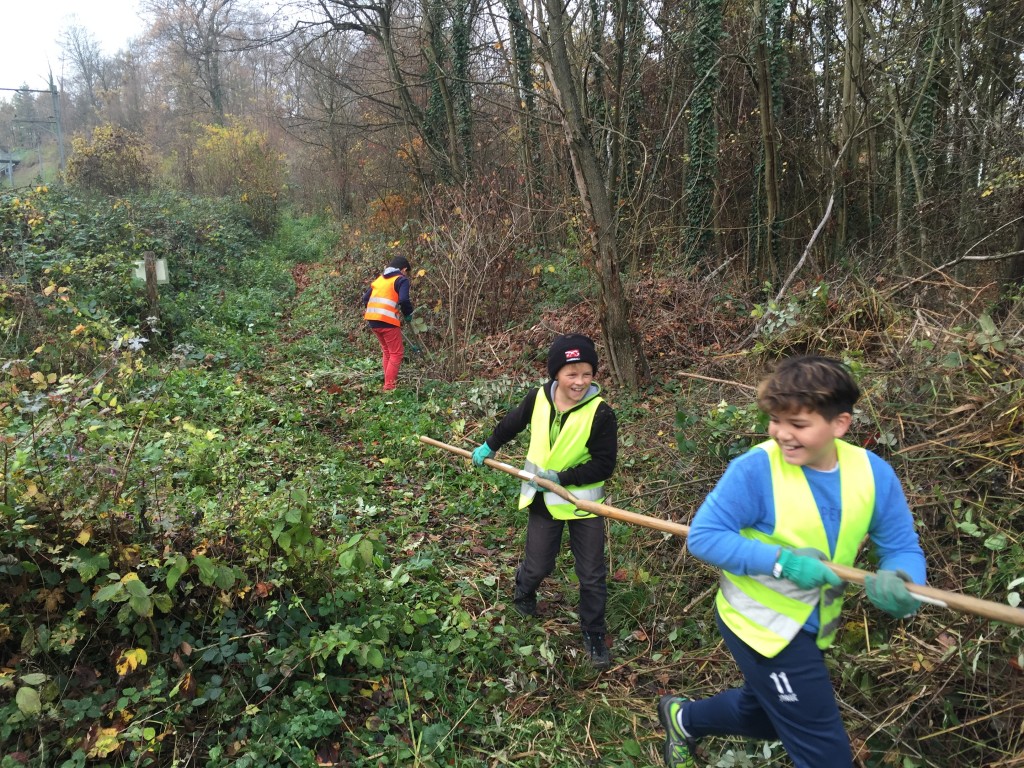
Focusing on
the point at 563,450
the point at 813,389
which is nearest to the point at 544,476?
the point at 563,450

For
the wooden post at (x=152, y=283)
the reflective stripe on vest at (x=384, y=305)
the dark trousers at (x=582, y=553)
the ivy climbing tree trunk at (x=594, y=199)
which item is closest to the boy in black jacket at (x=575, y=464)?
the dark trousers at (x=582, y=553)

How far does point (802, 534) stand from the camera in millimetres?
2072

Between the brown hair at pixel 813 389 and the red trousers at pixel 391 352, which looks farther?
the red trousers at pixel 391 352

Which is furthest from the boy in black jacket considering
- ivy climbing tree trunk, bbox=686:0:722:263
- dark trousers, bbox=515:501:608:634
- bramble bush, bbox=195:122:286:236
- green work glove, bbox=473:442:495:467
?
bramble bush, bbox=195:122:286:236

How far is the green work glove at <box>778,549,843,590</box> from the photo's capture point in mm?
1967

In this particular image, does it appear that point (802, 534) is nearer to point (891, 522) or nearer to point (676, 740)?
point (891, 522)

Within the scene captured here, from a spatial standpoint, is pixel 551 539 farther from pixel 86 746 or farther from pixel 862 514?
pixel 86 746

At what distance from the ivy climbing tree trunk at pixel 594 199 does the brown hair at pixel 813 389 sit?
4.71 m

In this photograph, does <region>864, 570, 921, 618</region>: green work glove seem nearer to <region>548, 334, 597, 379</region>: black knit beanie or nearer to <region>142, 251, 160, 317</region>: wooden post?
<region>548, 334, 597, 379</region>: black knit beanie

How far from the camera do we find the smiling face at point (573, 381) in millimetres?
3281

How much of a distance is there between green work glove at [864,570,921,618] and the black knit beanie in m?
1.67

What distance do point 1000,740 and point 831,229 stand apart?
897cm

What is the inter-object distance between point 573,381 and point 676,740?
5.70 feet

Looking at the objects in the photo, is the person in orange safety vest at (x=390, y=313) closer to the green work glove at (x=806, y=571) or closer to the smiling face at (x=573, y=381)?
the smiling face at (x=573, y=381)
